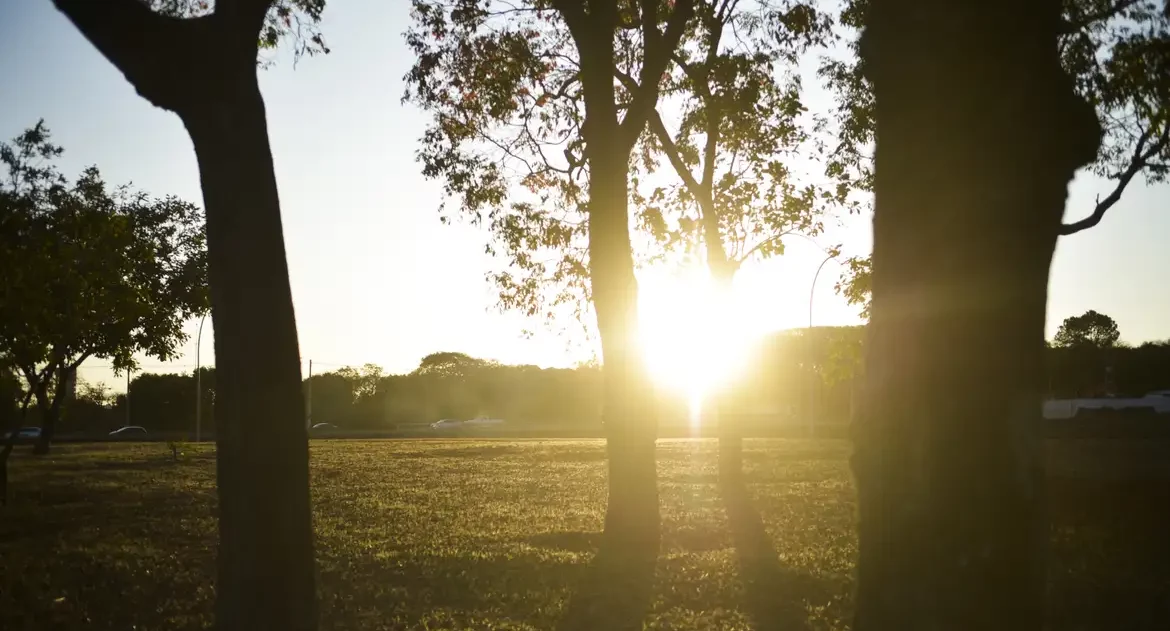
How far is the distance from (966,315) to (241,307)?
4.21 m

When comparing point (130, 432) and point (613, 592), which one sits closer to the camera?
point (613, 592)

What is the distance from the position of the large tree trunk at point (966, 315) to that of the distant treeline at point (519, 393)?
72.0 m

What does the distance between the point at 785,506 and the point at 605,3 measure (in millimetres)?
10586

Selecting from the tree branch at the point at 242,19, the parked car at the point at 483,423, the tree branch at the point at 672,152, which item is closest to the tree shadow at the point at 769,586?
the tree branch at the point at 242,19

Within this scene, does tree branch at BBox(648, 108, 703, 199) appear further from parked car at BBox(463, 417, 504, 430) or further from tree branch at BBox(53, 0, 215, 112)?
parked car at BBox(463, 417, 504, 430)

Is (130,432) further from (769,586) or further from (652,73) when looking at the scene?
(769,586)

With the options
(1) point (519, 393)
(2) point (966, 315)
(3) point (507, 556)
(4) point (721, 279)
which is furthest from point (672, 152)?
(1) point (519, 393)

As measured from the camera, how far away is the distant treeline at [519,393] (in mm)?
73000

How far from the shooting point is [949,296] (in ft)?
11.6

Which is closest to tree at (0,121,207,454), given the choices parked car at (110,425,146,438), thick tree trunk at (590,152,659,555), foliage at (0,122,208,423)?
foliage at (0,122,208,423)

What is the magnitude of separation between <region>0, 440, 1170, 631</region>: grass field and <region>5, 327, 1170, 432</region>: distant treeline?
56986mm

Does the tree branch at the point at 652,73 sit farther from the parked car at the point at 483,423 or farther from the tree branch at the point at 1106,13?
the parked car at the point at 483,423

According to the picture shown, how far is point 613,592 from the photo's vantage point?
938 centimetres

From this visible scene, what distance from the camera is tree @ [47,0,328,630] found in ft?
19.5
